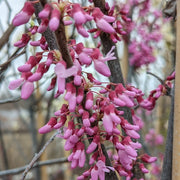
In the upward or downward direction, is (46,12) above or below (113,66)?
above

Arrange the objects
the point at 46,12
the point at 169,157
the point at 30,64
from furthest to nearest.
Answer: the point at 169,157 < the point at 30,64 < the point at 46,12

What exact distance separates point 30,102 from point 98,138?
2557mm

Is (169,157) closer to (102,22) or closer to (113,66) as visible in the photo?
(113,66)

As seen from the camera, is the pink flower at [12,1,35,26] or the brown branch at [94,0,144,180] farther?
the brown branch at [94,0,144,180]

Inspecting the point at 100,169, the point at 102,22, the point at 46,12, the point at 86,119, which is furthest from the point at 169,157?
the point at 46,12

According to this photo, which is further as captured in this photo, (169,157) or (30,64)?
(169,157)

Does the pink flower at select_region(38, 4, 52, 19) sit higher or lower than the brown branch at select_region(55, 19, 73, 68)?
higher

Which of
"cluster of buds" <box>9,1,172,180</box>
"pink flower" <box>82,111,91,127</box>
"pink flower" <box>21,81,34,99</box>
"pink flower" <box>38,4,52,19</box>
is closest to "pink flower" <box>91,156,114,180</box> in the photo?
"cluster of buds" <box>9,1,172,180</box>

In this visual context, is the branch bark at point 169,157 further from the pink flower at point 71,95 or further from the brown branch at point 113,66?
the pink flower at point 71,95

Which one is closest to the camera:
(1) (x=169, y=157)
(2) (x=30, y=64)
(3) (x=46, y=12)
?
(3) (x=46, y=12)

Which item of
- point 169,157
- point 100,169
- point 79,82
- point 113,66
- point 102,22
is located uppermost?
point 102,22

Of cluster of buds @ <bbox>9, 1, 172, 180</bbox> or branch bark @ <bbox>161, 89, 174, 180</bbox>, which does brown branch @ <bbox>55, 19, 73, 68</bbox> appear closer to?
cluster of buds @ <bbox>9, 1, 172, 180</bbox>

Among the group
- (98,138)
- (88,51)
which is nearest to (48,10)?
(88,51)

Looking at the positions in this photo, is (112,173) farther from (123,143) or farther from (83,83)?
(83,83)
